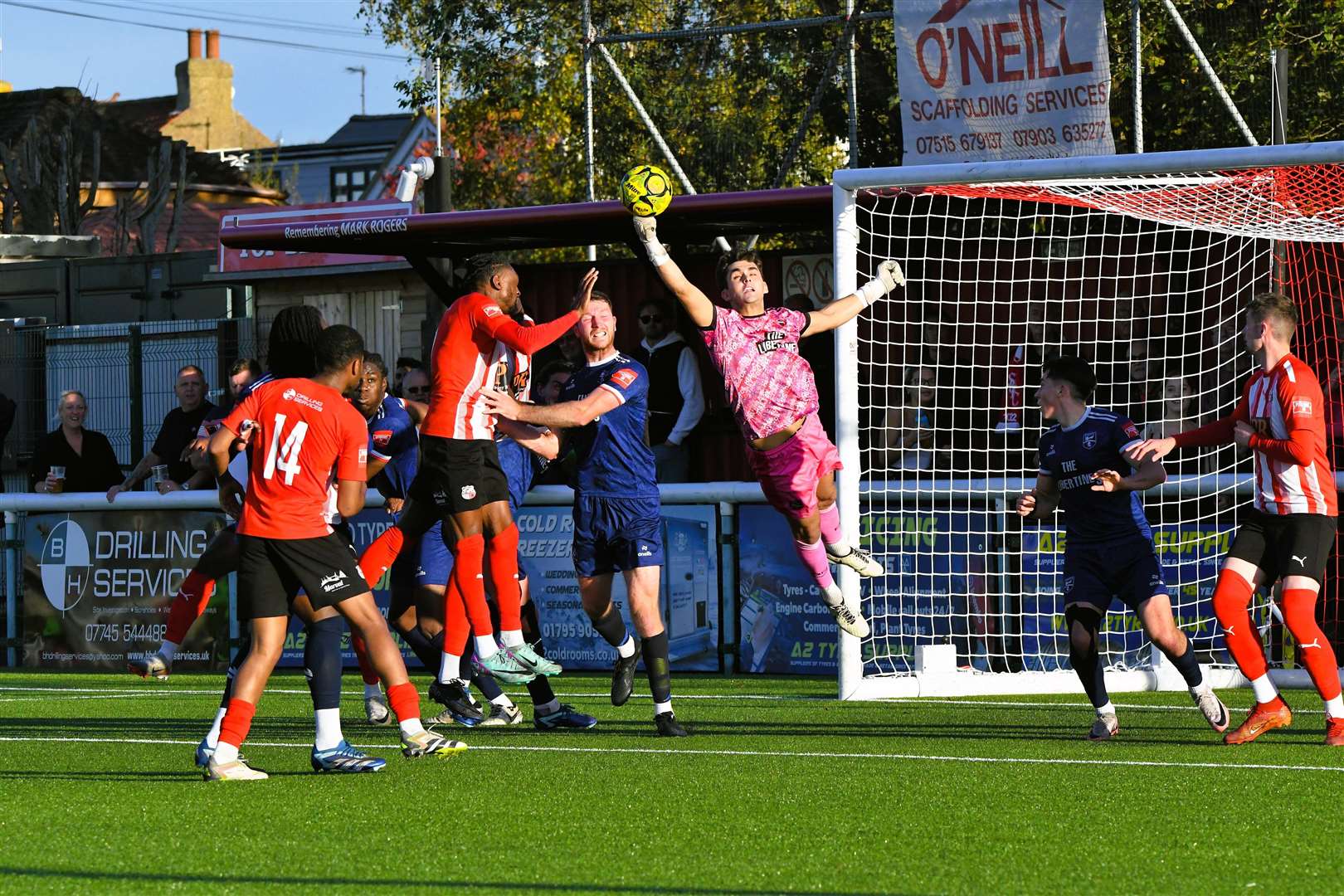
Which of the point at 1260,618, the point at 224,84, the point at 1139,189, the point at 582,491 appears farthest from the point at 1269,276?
the point at 224,84

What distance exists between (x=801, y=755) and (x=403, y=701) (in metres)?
1.88

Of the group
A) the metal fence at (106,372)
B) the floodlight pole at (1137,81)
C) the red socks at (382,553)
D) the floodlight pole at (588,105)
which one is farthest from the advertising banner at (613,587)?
the metal fence at (106,372)

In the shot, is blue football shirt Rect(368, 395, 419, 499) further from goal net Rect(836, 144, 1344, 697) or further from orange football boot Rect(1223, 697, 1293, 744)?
orange football boot Rect(1223, 697, 1293, 744)

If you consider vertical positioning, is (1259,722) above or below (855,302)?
below

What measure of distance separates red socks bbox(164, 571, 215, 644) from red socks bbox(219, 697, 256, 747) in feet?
10.0

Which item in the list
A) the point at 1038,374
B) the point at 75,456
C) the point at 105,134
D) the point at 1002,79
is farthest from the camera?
the point at 105,134

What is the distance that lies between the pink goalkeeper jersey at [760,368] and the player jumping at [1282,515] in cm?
182

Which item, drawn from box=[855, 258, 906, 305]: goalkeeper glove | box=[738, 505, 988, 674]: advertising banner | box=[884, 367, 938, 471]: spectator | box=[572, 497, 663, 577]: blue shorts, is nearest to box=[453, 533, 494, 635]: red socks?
box=[572, 497, 663, 577]: blue shorts

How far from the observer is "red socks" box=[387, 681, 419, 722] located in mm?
7848

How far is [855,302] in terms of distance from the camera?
966 centimetres

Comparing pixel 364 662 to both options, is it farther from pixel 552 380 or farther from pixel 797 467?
pixel 797 467

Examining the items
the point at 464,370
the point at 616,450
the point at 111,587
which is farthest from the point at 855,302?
the point at 111,587

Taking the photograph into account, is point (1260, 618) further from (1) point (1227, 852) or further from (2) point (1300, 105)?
(2) point (1300, 105)

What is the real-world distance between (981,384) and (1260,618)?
2.69 meters
